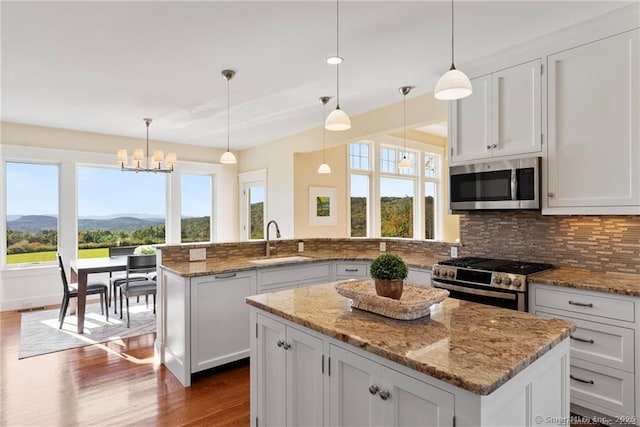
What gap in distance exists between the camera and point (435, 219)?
8.05 m

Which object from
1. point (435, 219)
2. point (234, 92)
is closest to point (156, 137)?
point (234, 92)

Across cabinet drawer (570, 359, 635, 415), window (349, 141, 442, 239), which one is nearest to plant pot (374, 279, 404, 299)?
cabinet drawer (570, 359, 635, 415)

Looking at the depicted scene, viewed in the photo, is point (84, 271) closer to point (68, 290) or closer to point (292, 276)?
point (68, 290)

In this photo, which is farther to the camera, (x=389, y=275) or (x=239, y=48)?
(x=239, y=48)

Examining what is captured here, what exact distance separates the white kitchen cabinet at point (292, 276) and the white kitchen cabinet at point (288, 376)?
135 cm

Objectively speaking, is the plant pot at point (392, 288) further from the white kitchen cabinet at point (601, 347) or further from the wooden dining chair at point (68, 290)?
the wooden dining chair at point (68, 290)

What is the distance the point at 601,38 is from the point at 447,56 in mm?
1031

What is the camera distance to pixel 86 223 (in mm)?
5707

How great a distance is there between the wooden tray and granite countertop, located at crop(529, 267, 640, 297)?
1.21 meters

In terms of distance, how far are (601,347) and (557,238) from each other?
97 cm

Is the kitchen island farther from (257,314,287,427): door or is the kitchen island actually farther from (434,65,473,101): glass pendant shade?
(434,65,473,101): glass pendant shade

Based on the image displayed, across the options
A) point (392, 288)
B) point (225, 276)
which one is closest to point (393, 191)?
point (225, 276)

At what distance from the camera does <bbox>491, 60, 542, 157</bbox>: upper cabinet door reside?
272 centimetres

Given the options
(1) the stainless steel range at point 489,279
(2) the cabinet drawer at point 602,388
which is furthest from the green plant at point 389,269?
(2) the cabinet drawer at point 602,388
